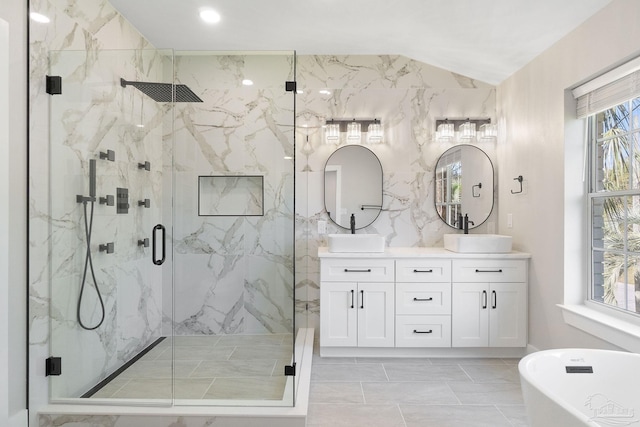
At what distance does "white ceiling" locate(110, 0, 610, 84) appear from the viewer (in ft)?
9.13

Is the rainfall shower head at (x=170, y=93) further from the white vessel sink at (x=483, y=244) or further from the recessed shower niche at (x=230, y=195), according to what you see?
the white vessel sink at (x=483, y=244)

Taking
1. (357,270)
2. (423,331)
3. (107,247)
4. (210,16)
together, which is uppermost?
(210,16)

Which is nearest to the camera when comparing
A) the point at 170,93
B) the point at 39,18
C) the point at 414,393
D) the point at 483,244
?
the point at 39,18

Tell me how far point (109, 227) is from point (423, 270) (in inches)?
91.6

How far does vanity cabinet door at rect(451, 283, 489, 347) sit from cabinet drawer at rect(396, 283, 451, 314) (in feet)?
0.22

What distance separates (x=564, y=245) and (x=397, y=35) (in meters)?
2.09

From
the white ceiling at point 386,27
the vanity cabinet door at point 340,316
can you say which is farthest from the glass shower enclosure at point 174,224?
the vanity cabinet door at point 340,316

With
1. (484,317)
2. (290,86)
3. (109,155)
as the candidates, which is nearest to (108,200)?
(109,155)

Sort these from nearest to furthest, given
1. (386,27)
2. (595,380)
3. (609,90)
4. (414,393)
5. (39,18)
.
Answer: (595,380) < (39,18) < (609,90) < (414,393) < (386,27)

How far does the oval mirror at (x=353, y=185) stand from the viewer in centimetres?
393

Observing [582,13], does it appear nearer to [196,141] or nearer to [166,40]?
[196,141]

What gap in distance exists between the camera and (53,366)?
7.48 ft

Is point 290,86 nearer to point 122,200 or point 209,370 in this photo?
point 122,200

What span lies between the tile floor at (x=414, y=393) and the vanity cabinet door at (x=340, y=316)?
18cm
